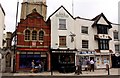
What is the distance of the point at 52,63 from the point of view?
32406 millimetres

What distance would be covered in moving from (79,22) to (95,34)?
374 cm

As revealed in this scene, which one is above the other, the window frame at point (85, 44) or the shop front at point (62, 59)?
the window frame at point (85, 44)

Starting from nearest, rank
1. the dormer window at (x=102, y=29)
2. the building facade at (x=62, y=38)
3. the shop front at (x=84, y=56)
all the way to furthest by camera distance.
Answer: the building facade at (x=62, y=38) → the shop front at (x=84, y=56) → the dormer window at (x=102, y=29)

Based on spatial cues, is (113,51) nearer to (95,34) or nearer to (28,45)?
(95,34)

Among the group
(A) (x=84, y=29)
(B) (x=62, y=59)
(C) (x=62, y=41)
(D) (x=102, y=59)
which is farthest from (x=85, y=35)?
(B) (x=62, y=59)

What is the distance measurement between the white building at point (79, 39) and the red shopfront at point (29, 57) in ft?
4.40

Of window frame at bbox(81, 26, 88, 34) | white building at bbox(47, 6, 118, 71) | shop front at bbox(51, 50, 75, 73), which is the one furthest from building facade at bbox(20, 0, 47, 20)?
shop front at bbox(51, 50, 75, 73)

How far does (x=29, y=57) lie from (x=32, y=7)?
25.9 metres

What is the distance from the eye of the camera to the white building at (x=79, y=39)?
107 feet

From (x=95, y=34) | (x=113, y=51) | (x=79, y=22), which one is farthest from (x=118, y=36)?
(x=79, y=22)

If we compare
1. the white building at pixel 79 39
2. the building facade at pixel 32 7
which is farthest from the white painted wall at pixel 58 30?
the building facade at pixel 32 7

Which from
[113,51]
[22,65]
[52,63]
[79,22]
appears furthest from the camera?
[113,51]

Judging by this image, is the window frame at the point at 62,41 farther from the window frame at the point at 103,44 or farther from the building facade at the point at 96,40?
the window frame at the point at 103,44

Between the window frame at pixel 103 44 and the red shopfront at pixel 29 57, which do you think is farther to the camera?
the window frame at pixel 103 44
